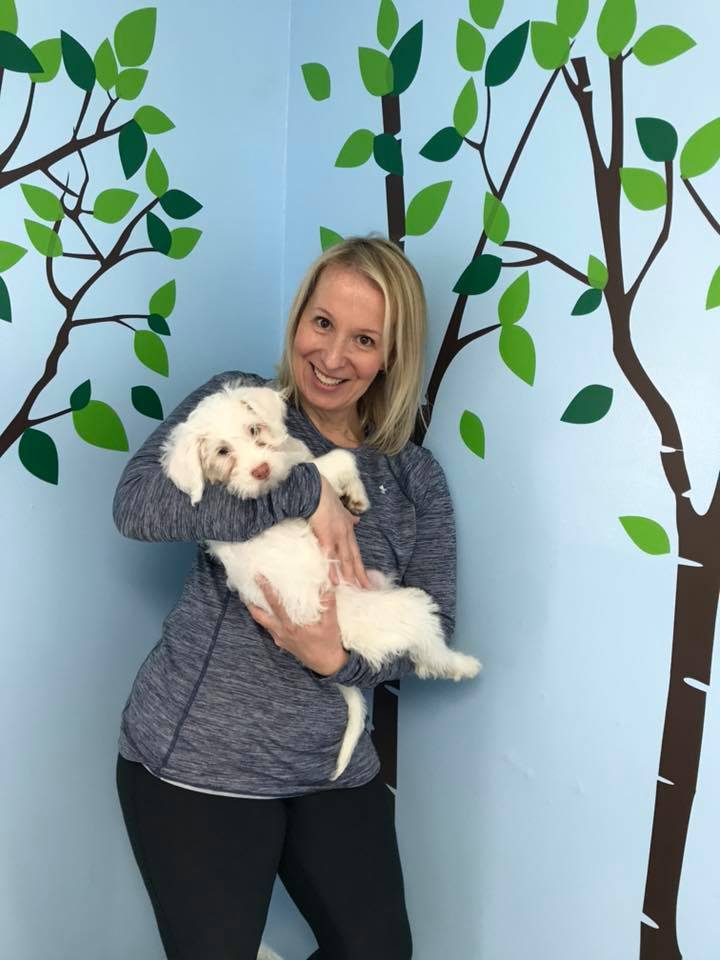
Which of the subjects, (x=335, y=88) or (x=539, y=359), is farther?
(x=335, y=88)

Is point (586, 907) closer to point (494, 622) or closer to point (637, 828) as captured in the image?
point (637, 828)

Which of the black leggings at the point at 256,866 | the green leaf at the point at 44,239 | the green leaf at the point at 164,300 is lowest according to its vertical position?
the black leggings at the point at 256,866

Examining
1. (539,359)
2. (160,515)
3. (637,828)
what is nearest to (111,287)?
(160,515)

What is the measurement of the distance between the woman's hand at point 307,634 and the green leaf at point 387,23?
46.7 inches

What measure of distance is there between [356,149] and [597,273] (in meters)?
0.72

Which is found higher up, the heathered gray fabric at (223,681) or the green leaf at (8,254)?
the green leaf at (8,254)

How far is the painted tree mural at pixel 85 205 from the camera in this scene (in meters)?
1.61

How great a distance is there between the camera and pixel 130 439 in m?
1.82

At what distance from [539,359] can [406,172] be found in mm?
542

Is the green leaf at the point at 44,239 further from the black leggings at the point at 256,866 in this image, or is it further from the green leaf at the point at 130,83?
the black leggings at the point at 256,866

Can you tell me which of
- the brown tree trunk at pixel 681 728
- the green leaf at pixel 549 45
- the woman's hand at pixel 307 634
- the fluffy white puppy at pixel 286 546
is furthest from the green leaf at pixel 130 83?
the brown tree trunk at pixel 681 728

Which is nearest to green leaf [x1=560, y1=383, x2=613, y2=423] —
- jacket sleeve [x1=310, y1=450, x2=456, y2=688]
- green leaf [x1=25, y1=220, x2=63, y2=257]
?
jacket sleeve [x1=310, y1=450, x2=456, y2=688]

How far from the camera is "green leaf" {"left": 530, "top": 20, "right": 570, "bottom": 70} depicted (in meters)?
1.46

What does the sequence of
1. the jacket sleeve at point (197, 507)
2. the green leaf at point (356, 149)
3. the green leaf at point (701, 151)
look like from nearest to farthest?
the green leaf at point (701, 151)
the jacket sleeve at point (197, 507)
the green leaf at point (356, 149)
